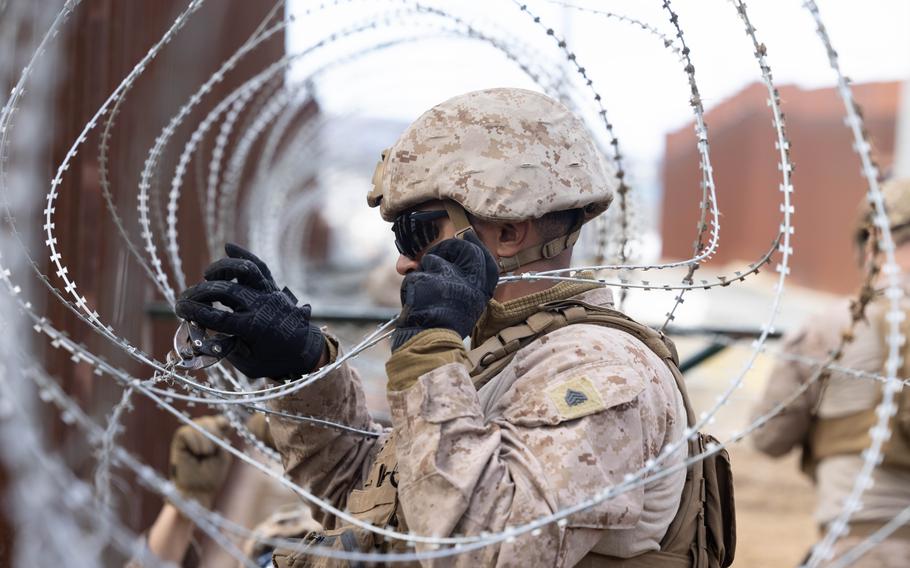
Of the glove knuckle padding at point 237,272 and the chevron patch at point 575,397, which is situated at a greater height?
the glove knuckle padding at point 237,272

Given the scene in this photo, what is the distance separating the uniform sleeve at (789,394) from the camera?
418 cm

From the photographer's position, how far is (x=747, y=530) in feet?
25.3

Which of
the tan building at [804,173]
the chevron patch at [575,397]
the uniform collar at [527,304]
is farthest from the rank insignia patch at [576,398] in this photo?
the tan building at [804,173]

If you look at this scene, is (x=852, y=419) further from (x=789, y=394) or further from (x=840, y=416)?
(x=789, y=394)

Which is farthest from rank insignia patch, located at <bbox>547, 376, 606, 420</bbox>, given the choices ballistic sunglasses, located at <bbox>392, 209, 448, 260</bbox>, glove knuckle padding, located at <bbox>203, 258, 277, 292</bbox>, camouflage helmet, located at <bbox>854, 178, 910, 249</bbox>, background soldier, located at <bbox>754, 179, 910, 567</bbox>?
camouflage helmet, located at <bbox>854, 178, 910, 249</bbox>

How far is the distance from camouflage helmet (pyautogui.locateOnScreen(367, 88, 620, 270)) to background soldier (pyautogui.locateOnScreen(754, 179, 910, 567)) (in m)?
1.70

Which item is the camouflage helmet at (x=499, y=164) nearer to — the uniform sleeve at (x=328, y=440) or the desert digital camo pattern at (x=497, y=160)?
the desert digital camo pattern at (x=497, y=160)

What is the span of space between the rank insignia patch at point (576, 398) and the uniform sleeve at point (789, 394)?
8.04ft

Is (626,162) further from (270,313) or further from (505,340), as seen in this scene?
(270,313)

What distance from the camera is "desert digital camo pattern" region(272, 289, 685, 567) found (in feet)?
5.87

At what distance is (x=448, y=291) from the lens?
194cm

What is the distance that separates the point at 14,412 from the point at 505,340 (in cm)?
119

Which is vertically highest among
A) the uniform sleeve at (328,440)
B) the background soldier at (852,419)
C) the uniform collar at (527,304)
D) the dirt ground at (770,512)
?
the uniform collar at (527,304)

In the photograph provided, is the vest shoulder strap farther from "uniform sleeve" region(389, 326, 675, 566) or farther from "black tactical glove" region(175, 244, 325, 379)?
"black tactical glove" region(175, 244, 325, 379)
